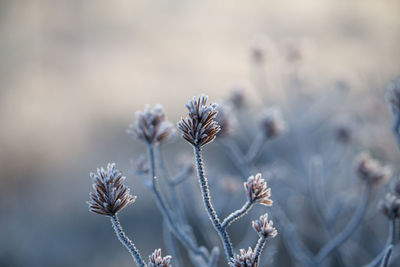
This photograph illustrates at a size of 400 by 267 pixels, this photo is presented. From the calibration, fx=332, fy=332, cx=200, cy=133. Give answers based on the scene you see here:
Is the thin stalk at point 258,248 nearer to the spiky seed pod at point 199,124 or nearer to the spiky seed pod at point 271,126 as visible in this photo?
the spiky seed pod at point 199,124

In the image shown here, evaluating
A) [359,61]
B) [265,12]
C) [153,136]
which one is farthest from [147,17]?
[153,136]

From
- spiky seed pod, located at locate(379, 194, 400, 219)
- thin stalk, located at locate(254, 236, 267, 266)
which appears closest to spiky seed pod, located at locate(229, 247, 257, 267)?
thin stalk, located at locate(254, 236, 267, 266)

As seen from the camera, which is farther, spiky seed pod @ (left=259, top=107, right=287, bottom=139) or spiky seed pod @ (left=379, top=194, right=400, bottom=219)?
spiky seed pod @ (left=259, top=107, right=287, bottom=139)

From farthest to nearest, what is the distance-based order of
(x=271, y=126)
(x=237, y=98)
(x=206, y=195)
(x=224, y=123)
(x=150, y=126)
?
(x=237, y=98)
(x=271, y=126)
(x=224, y=123)
(x=150, y=126)
(x=206, y=195)

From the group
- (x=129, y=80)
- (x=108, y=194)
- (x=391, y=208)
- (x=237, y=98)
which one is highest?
(x=129, y=80)

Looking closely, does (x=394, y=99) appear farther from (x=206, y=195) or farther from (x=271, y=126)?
(x=206, y=195)

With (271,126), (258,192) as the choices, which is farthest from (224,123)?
(258,192)

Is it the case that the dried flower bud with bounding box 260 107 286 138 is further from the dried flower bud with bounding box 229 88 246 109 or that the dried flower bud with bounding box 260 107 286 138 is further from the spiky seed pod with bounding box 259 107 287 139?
the dried flower bud with bounding box 229 88 246 109
